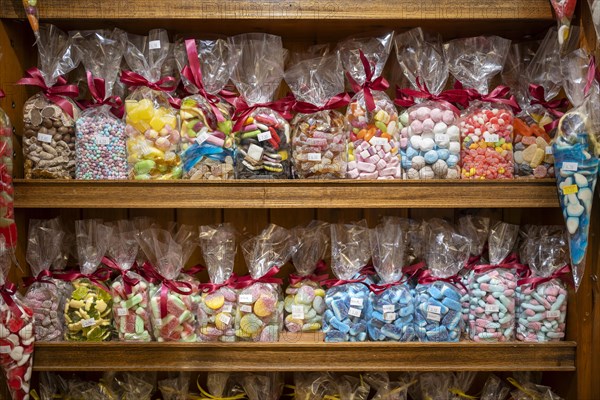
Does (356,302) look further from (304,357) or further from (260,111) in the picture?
(260,111)

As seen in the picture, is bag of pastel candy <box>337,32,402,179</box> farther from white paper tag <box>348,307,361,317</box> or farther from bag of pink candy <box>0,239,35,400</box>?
bag of pink candy <box>0,239,35,400</box>

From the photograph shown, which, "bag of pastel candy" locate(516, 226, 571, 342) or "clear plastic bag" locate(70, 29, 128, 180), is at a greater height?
"clear plastic bag" locate(70, 29, 128, 180)

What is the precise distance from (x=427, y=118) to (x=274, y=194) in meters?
0.46

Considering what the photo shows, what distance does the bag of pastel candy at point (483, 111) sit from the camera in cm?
158

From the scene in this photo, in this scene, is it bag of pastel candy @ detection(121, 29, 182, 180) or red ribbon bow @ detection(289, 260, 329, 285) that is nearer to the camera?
bag of pastel candy @ detection(121, 29, 182, 180)

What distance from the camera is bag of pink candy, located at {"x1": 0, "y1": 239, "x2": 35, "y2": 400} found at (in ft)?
4.97

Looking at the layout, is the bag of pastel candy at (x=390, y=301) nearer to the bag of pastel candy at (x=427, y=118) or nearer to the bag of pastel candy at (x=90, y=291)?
the bag of pastel candy at (x=427, y=118)

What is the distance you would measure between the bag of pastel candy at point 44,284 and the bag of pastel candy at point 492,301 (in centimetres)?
115

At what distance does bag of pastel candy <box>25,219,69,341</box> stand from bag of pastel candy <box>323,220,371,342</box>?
0.74m

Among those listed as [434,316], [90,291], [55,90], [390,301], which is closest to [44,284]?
[90,291]

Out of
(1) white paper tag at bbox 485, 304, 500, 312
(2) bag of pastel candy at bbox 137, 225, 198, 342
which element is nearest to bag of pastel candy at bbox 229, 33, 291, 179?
(2) bag of pastel candy at bbox 137, 225, 198, 342

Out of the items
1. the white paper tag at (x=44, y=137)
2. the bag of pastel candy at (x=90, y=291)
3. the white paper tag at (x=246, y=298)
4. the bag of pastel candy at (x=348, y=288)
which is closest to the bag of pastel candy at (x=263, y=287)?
the white paper tag at (x=246, y=298)

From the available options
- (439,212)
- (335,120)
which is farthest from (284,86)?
(439,212)

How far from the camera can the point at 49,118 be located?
158 cm
